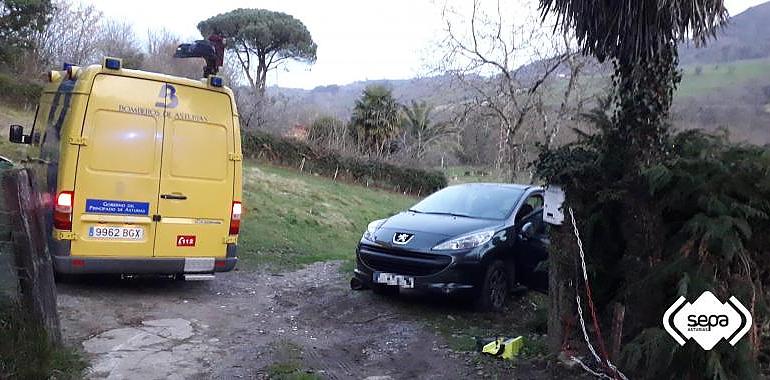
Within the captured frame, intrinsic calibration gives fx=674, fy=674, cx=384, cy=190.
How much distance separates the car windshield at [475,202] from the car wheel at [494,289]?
705 millimetres

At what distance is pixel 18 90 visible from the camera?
85.6ft

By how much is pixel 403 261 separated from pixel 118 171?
3.31m

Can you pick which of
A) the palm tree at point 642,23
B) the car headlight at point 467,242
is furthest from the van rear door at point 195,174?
the palm tree at point 642,23

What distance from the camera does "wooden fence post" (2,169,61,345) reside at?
195 inches

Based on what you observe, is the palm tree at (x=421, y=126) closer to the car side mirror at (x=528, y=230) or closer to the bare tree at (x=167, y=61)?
the bare tree at (x=167, y=61)

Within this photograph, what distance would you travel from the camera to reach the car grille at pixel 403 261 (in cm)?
730

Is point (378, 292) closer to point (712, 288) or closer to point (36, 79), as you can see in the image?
point (712, 288)

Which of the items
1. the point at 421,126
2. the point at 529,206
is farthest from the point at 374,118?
the point at 529,206

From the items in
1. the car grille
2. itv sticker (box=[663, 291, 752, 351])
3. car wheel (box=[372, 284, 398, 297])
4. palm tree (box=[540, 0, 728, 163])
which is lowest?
car wheel (box=[372, 284, 398, 297])

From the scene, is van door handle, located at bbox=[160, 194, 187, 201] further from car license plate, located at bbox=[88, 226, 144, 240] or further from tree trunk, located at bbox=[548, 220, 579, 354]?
tree trunk, located at bbox=[548, 220, 579, 354]

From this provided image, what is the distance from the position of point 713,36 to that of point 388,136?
3207 cm

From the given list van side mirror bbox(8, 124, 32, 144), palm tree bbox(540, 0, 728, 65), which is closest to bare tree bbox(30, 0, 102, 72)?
van side mirror bbox(8, 124, 32, 144)

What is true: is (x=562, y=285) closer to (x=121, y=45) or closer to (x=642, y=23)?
(x=642, y=23)

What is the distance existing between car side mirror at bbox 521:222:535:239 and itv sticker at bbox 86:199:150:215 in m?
4.40
